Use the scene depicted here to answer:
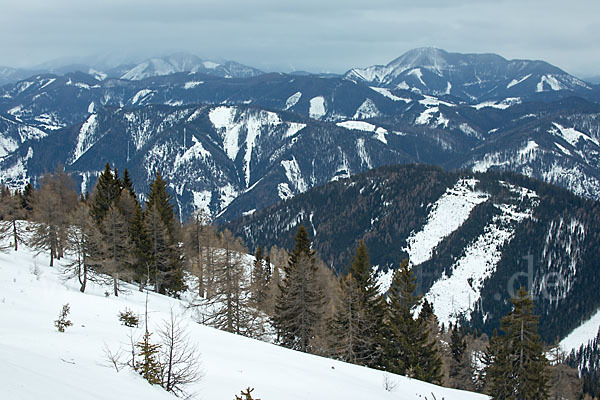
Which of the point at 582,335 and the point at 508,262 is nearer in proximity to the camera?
the point at 582,335

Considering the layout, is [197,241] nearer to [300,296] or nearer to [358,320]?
[300,296]

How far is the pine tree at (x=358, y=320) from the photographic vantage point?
33.3 meters

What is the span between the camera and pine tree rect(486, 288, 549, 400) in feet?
96.6

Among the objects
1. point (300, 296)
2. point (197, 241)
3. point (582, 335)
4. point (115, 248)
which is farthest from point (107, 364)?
point (582, 335)

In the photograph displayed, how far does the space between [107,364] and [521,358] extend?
26.2m

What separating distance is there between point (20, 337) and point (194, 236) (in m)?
43.2

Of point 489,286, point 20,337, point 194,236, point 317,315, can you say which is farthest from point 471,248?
point 20,337

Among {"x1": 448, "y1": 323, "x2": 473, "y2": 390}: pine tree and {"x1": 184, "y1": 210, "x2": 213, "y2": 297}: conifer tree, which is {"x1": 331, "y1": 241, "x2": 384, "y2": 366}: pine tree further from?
{"x1": 448, "y1": 323, "x2": 473, "y2": 390}: pine tree

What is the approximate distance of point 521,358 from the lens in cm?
2986

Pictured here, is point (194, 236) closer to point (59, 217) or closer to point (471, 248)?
point (59, 217)

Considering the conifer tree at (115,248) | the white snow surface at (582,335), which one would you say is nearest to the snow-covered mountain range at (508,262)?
the white snow surface at (582,335)

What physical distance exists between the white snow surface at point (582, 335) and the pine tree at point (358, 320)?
125 m

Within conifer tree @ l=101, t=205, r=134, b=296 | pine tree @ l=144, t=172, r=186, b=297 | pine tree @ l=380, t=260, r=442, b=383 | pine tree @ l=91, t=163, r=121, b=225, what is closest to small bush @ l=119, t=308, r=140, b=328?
conifer tree @ l=101, t=205, r=134, b=296

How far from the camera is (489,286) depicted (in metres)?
160
